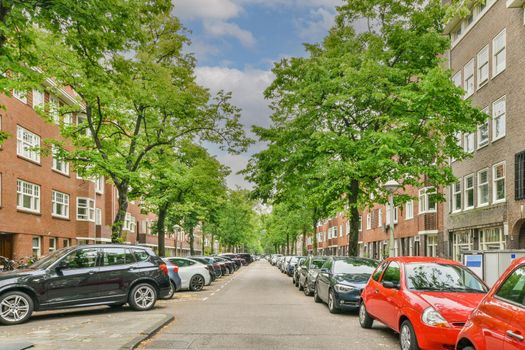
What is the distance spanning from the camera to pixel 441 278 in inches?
387

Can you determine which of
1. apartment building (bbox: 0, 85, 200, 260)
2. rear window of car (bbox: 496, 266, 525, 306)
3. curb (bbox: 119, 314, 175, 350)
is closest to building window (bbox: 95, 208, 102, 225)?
apartment building (bbox: 0, 85, 200, 260)

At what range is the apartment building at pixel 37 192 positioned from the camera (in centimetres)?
2823

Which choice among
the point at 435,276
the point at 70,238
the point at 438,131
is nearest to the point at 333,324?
the point at 435,276

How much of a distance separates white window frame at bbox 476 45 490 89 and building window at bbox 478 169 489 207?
424 cm

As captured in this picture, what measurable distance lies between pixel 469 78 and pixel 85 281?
22.9 metres

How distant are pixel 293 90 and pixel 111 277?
15870 millimetres

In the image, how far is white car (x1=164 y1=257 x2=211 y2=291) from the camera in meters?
23.4

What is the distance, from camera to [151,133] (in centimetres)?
2675

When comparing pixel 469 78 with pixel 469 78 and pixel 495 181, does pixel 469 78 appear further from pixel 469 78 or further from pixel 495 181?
pixel 495 181

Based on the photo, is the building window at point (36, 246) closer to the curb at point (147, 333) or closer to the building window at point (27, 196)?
the building window at point (27, 196)

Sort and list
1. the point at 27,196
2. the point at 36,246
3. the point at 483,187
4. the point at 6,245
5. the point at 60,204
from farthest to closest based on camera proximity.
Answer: the point at 60,204 → the point at 36,246 → the point at 27,196 → the point at 6,245 → the point at 483,187

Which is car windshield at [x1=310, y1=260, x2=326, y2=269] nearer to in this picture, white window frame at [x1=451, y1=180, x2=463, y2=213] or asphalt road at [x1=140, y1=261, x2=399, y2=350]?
asphalt road at [x1=140, y1=261, x2=399, y2=350]

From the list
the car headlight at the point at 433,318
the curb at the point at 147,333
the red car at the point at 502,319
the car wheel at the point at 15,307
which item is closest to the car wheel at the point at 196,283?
the curb at the point at 147,333

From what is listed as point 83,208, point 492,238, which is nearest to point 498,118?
point 492,238
